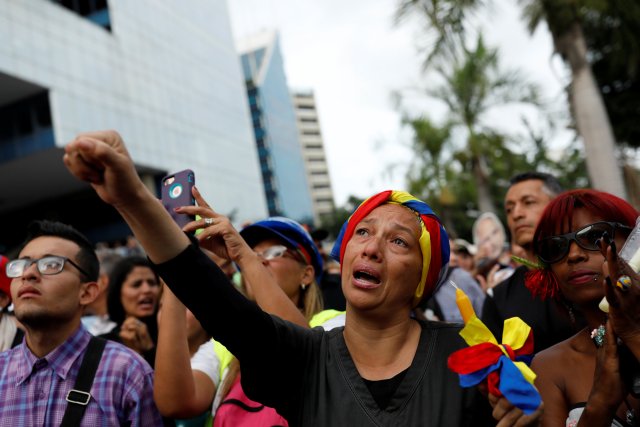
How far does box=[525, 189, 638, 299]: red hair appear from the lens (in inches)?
90.2

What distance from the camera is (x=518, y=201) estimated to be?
3891 mm

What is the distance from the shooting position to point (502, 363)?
146cm

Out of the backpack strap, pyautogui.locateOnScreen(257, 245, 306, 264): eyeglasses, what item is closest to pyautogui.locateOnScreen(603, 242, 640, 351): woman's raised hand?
pyautogui.locateOnScreen(257, 245, 306, 264): eyeglasses

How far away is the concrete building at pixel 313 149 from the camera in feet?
364

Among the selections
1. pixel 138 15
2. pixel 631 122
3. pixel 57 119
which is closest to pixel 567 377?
pixel 631 122

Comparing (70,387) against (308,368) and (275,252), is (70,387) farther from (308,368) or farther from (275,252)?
(308,368)

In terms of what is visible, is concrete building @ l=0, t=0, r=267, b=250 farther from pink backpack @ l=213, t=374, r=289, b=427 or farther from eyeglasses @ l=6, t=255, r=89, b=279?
pink backpack @ l=213, t=374, r=289, b=427

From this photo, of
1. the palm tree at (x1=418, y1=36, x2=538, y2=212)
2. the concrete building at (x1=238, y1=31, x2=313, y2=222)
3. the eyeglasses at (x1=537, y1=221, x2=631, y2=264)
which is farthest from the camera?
the concrete building at (x1=238, y1=31, x2=313, y2=222)

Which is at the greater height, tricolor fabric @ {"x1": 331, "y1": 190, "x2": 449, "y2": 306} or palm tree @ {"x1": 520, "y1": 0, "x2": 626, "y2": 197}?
palm tree @ {"x1": 520, "y1": 0, "x2": 626, "y2": 197}

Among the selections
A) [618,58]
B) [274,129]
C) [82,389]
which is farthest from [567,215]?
[274,129]

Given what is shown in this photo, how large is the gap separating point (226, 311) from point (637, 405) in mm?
1407

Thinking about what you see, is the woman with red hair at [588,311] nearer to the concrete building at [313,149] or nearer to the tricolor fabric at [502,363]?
the tricolor fabric at [502,363]

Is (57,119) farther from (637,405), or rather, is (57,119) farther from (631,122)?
(637,405)

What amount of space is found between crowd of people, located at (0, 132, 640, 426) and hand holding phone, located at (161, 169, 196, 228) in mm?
48
